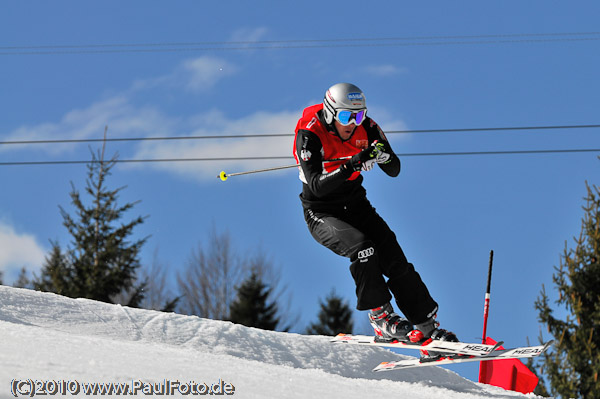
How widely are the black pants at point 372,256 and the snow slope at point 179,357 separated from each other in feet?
2.24

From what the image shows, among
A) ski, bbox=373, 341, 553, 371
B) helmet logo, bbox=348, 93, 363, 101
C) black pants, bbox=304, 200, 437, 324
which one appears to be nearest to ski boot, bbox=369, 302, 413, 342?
black pants, bbox=304, 200, 437, 324

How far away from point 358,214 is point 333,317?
2141 centimetres

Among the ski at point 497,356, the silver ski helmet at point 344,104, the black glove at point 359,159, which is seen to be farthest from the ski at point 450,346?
the silver ski helmet at point 344,104

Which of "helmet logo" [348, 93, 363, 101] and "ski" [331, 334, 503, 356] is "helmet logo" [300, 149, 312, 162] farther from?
"ski" [331, 334, 503, 356]

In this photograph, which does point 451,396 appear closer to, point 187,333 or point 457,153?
point 187,333

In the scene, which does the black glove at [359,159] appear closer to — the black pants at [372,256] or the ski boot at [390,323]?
the black pants at [372,256]

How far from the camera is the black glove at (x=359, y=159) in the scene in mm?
5516

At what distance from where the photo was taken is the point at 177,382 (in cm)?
392

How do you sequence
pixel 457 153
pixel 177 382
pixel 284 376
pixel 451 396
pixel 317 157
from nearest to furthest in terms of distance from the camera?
pixel 177 382 → pixel 284 376 → pixel 451 396 → pixel 317 157 → pixel 457 153

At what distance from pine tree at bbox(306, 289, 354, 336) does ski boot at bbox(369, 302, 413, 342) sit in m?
20.9

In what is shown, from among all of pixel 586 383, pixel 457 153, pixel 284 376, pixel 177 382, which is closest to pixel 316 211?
pixel 284 376

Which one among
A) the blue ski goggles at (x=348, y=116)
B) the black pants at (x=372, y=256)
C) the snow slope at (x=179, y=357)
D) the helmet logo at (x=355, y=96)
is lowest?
the snow slope at (x=179, y=357)

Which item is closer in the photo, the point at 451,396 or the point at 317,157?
the point at 451,396

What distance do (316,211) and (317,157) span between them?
1.86 feet
